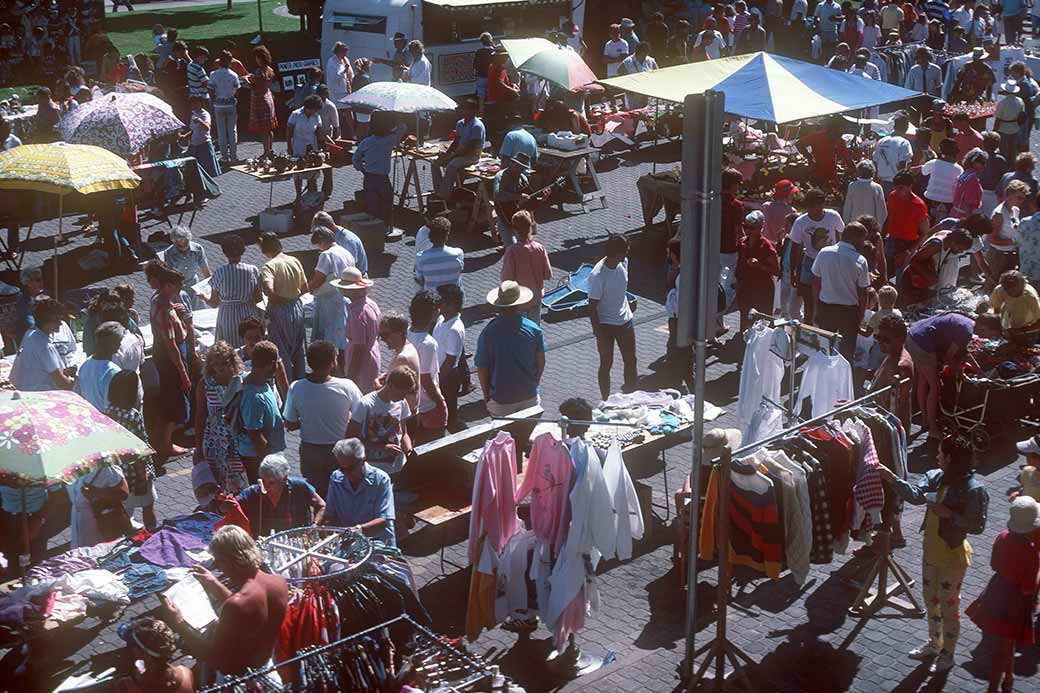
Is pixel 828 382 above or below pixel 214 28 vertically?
below

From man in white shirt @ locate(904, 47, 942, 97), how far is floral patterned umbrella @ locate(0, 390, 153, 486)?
20642 millimetres

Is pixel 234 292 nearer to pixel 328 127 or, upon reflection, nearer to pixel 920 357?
pixel 920 357

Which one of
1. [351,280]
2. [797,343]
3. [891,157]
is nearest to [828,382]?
[797,343]

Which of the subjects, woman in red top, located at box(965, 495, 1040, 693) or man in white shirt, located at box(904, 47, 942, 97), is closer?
woman in red top, located at box(965, 495, 1040, 693)

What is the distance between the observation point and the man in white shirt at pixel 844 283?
12.9 metres

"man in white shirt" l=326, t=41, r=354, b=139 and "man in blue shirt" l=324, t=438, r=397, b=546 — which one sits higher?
"man in white shirt" l=326, t=41, r=354, b=139

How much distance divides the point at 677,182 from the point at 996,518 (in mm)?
8770

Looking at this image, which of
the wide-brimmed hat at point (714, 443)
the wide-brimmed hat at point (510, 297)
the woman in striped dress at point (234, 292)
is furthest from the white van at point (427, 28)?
the wide-brimmed hat at point (714, 443)

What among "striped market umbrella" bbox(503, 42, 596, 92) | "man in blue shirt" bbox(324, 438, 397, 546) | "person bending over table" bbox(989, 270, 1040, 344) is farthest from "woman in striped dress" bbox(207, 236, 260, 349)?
"striped market umbrella" bbox(503, 42, 596, 92)

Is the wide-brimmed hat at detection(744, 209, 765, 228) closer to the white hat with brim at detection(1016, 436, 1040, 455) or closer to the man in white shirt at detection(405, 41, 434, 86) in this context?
the white hat with brim at detection(1016, 436, 1040, 455)

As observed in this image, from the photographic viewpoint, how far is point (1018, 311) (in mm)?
12984

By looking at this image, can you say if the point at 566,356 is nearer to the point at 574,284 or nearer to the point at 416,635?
the point at 574,284

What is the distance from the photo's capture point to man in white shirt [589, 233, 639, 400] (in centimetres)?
1230

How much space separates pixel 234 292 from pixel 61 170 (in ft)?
10.4
